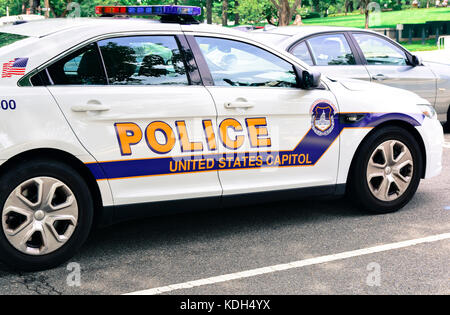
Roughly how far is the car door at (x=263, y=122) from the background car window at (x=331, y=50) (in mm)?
3007

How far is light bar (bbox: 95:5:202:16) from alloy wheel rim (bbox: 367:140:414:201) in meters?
1.93

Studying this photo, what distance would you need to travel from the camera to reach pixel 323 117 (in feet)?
17.7

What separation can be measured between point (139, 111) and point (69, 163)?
1.91ft

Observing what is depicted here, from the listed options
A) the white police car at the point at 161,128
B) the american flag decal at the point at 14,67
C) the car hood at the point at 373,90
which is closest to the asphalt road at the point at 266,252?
the white police car at the point at 161,128

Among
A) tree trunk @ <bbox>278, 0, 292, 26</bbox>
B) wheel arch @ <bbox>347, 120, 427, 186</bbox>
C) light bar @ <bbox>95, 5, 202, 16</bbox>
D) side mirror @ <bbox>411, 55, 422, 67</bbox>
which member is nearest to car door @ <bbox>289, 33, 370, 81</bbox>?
side mirror @ <bbox>411, 55, 422, 67</bbox>

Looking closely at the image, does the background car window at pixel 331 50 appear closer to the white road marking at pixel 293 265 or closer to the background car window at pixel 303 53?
the background car window at pixel 303 53

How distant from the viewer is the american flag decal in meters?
4.34

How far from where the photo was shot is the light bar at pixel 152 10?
5094 mm

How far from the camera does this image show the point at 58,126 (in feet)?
14.4

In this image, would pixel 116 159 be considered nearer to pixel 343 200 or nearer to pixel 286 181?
pixel 286 181
